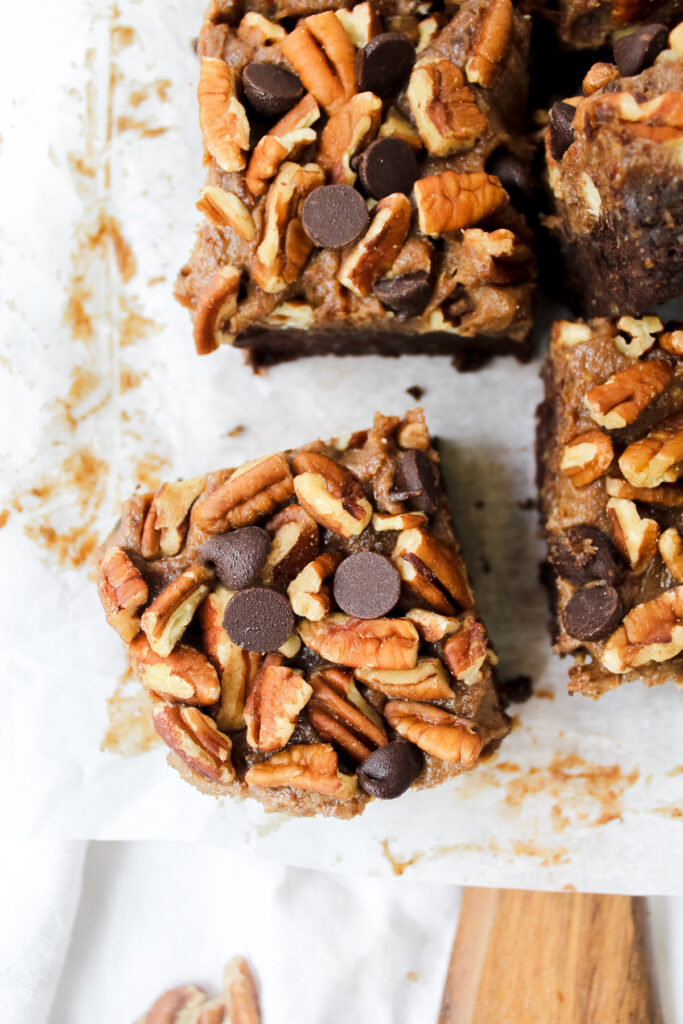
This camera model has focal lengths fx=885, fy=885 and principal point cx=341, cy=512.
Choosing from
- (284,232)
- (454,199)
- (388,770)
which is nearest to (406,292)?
(454,199)

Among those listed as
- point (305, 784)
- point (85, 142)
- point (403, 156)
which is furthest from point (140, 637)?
point (85, 142)

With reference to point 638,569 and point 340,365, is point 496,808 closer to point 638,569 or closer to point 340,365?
point 638,569

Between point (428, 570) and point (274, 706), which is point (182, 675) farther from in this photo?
point (428, 570)

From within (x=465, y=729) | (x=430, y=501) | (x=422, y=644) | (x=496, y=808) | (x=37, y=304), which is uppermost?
(x=37, y=304)

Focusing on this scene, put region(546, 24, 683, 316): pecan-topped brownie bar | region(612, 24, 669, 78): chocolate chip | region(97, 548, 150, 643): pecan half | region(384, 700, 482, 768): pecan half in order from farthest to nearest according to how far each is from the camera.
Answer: region(97, 548, 150, 643): pecan half < region(384, 700, 482, 768): pecan half < region(612, 24, 669, 78): chocolate chip < region(546, 24, 683, 316): pecan-topped brownie bar

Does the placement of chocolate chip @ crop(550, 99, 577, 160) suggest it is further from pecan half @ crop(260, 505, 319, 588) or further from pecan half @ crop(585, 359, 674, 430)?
pecan half @ crop(260, 505, 319, 588)

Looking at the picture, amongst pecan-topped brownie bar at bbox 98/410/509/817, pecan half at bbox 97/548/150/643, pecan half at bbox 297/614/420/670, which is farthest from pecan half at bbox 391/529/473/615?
pecan half at bbox 97/548/150/643
